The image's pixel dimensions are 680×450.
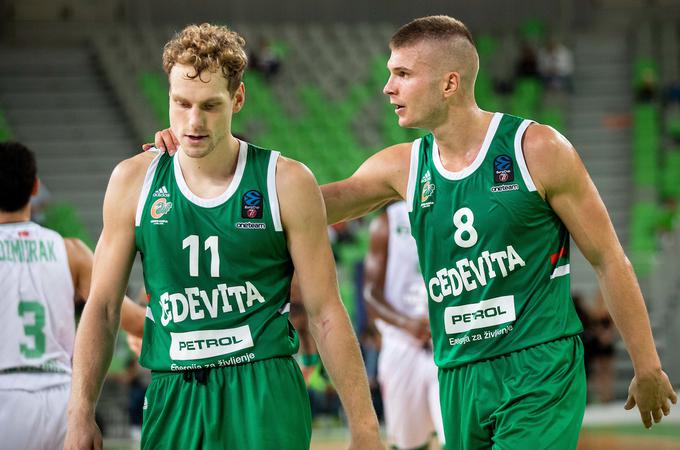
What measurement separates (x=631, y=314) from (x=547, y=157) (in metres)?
0.72

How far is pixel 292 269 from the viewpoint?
4.03 m

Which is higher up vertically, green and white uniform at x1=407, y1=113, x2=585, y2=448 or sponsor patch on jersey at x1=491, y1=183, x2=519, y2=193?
sponsor patch on jersey at x1=491, y1=183, x2=519, y2=193

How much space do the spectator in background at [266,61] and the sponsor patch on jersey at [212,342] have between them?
18.1m

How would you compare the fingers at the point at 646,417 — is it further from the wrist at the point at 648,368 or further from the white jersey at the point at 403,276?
the white jersey at the point at 403,276

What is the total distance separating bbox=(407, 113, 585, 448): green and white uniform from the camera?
4.43m

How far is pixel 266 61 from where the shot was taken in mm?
21688

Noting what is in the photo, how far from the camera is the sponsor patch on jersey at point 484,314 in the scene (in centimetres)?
443

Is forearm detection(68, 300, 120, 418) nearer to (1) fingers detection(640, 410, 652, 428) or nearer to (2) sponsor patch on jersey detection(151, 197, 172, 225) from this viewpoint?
(2) sponsor patch on jersey detection(151, 197, 172, 225)

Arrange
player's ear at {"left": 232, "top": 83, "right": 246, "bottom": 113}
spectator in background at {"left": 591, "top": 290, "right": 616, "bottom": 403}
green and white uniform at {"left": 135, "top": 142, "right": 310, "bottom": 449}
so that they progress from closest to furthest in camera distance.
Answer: green and white uniform at {"left": 135, "top": 142, "right": 310, "bottom": 449}, player's ear at {"left": 232, "top": 83, "right": 246, "bottom": 113}, spectator in background at {"left": 591, "top": 290, "right": 616, "bottom": 403}

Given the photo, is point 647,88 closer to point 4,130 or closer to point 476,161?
point 4,130

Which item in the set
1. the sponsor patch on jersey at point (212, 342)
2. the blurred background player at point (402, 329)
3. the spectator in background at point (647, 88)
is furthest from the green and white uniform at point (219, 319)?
the spectator in background at point (647, 88)

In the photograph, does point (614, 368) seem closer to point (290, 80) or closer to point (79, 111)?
point (290, 80)

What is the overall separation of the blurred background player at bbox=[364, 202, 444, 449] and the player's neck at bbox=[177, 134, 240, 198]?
3.70m

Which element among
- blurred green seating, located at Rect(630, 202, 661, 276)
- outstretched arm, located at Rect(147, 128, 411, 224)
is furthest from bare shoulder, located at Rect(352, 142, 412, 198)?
blurred green seating, located at Rect(630, 202, 661, 276)
